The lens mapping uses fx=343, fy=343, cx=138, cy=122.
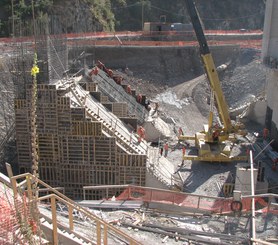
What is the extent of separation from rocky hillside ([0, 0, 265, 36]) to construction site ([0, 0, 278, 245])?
4.82 metres

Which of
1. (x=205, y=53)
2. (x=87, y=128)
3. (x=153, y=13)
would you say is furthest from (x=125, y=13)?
(x=87, y=128)

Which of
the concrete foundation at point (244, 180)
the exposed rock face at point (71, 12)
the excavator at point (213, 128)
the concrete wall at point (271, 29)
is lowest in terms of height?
the concrete foundation at point (244, 180)

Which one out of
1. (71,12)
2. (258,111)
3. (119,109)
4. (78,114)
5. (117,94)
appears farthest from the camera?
(71,12)

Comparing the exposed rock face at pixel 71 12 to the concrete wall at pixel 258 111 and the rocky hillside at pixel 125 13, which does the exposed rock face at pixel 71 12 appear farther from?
the concrete wall at pixel 258 111

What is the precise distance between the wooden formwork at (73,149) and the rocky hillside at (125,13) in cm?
572

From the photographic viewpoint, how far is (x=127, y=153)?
1578cm

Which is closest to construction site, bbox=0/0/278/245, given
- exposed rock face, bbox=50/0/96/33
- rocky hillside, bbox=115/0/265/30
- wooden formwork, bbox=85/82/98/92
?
wooden formwork, bbox=85/82/98/92

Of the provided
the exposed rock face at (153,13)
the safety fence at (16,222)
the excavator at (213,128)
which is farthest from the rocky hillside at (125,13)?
the safety fence at (16,222)

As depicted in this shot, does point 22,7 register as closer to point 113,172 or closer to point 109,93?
point 109,93

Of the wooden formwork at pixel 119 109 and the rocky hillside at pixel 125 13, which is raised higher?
the rocky hillside at pixel 125 13

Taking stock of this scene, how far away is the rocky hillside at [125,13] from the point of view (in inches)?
1433

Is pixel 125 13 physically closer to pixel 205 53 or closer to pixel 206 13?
pixel 206 13

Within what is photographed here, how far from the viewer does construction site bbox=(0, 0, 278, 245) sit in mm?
8125

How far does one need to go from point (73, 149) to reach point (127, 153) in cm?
252
